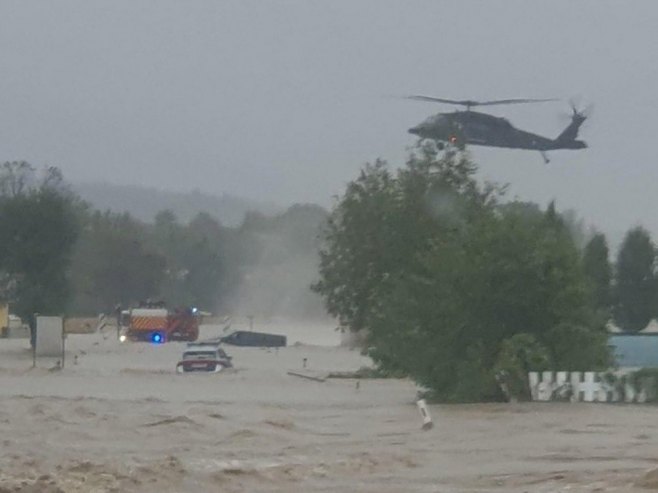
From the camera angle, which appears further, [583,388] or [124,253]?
[124,253]

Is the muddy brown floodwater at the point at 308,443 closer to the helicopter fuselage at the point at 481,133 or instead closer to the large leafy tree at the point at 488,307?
the large leafy tree at the point at 488,307

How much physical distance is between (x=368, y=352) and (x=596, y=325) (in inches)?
301

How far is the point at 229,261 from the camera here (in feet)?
473

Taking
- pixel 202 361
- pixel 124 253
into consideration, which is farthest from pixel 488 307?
pixel 124 253

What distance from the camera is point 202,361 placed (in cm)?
5334

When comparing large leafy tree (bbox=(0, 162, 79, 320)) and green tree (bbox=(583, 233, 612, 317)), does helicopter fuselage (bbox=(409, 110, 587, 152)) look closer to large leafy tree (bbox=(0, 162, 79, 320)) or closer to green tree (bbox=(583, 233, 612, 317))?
green tree (bbox=(583, 233, 612, 317))

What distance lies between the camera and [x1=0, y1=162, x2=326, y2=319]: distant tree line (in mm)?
73938

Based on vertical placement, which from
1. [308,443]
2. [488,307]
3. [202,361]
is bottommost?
[308,443]

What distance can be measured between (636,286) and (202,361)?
2139 centimetres

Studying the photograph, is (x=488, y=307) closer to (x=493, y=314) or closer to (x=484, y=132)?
(x=493, y=314)

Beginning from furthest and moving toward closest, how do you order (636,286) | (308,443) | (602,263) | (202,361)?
(636,286) → (602,263) → (202,361) → (308,443)

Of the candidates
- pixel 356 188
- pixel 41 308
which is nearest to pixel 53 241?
pixel 41 308

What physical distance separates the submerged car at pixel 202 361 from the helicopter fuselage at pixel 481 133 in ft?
40.0

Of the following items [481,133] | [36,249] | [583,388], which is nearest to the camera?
[583,388]
